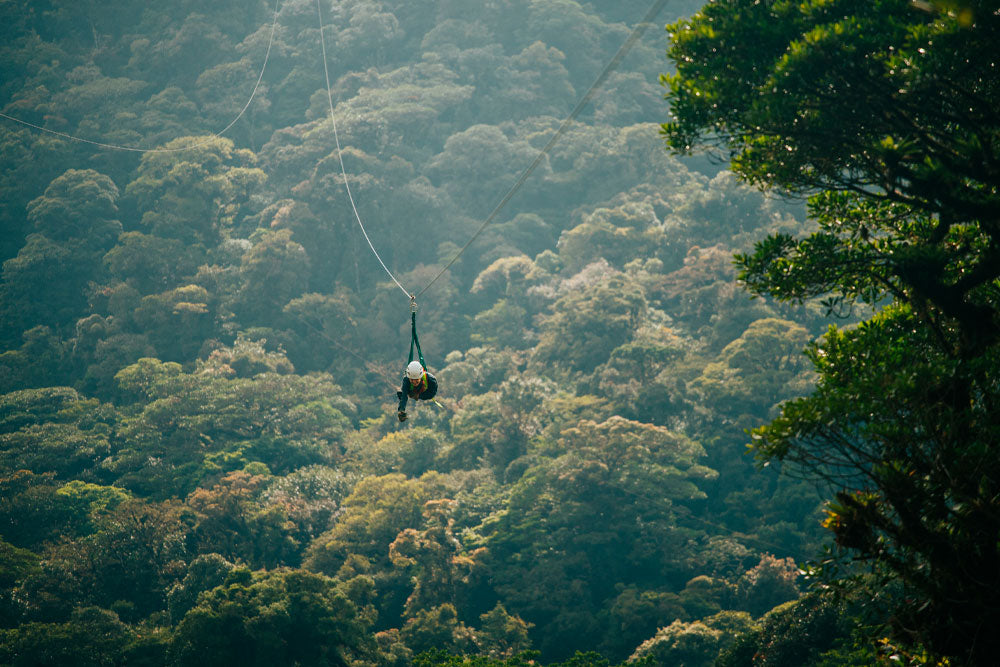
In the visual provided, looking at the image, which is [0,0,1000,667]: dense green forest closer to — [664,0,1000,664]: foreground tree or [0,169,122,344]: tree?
[664,0,1000,664]: foreground tree

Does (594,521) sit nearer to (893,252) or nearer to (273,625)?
(273,625)

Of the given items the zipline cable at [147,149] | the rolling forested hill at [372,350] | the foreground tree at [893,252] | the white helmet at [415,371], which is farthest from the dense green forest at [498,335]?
the white helmet at [415,371]

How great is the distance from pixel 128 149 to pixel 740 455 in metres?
45.7

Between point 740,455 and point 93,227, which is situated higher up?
point 93,227

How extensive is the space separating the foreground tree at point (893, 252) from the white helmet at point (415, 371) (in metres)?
4.57

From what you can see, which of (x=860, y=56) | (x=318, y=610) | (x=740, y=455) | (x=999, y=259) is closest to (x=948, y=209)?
(x=999, y=259)

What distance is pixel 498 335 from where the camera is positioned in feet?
152

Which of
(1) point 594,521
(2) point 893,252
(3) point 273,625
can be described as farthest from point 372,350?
(2) point 893,252

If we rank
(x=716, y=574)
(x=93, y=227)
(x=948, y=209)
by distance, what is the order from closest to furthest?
(x=948, y=209)
(x=716, y=574)
(x=93, y=227)

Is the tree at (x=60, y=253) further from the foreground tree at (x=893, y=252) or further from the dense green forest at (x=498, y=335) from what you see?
the foreground tree at (x=893, y=252)

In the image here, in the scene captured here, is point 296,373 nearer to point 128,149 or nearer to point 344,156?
point 344,156

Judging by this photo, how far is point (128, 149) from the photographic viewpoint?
56.1 m

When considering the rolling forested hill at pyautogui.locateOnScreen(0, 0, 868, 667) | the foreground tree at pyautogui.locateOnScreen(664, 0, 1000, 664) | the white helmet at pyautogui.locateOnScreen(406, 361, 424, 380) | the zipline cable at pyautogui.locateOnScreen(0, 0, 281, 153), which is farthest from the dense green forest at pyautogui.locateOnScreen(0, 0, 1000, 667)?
the white helmet at pyautogui.locateOnScreen(406, 361, 424, 380)

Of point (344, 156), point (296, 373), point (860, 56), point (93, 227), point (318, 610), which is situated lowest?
point (318, 610)
